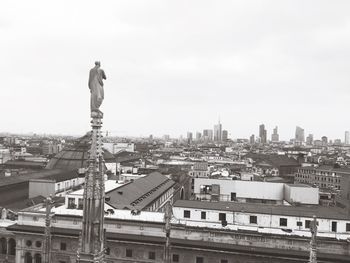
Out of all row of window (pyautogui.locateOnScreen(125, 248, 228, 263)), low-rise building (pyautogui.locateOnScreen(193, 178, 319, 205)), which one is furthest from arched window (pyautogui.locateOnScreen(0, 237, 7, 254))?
low-rise building (pyautogui.locateOnScreen(193, 178, 319, 205))

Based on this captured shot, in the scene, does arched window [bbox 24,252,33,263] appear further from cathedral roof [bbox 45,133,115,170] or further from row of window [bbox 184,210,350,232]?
cathedral roof [bbox 45,133,115,170]

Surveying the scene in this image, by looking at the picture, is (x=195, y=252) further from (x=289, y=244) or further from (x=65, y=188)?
(x=65, y=188)

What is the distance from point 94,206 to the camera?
1298 cm

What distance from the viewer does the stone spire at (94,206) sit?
12.5 m

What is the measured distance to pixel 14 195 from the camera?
2285 inches

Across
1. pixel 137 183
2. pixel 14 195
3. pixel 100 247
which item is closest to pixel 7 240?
pixel 14 195

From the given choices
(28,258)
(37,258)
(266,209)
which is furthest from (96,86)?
(266,209)

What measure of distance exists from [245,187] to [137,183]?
55.8 ft

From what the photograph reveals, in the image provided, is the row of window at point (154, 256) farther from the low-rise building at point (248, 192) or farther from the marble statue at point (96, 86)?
the marble statue at point (96, 86)

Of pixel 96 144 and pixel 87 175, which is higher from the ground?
pixel 96 144

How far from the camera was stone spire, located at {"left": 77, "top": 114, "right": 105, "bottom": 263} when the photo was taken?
1250 centimetres

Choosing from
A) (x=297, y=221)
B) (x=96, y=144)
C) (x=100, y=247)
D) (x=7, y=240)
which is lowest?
(x=7, y=240)

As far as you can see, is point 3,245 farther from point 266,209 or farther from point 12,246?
point 266,209

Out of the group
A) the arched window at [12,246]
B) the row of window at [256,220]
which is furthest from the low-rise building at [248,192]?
the arched window at [12,246]
